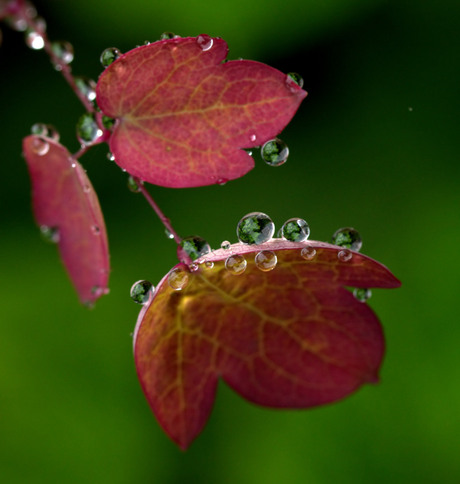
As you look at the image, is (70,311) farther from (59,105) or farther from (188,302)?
(188,302)

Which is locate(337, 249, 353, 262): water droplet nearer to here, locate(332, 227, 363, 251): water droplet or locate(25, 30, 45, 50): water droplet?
locate(332, 227, 363, 251): water droplet

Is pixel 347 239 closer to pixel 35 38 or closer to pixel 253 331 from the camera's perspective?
pixel 253 331

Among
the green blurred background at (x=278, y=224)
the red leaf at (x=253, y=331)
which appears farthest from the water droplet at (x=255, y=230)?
the green blurred background at (x=278, y=224)

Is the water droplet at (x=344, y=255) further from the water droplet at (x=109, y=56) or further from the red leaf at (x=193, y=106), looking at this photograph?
the water droplet at (x=109, y=56)

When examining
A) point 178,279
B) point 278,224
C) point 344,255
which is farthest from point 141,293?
point 278,224

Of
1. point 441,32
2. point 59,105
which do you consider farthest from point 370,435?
point 59,105

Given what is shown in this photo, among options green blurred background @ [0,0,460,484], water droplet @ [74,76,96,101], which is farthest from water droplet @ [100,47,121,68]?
green blurred background @ [0,0,460,484]
